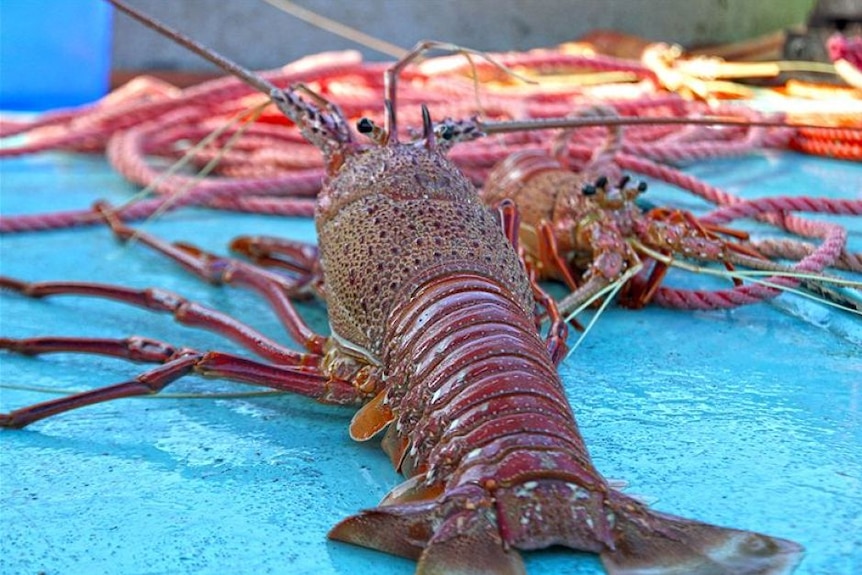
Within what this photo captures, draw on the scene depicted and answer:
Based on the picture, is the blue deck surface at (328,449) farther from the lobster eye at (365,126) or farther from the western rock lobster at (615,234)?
the lobster eye at (365,126)

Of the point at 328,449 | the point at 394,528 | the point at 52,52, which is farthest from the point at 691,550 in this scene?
the point at 52,52

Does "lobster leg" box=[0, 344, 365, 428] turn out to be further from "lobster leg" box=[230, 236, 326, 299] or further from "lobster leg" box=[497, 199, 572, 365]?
"lobster leg" box=[230, 236, 326, 299]

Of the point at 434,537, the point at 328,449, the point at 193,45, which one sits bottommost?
the point at 328,449

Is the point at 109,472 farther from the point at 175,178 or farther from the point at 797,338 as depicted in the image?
the point at 175,178

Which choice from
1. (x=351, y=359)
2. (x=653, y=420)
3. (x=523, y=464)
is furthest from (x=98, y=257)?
(x=523, y=464)

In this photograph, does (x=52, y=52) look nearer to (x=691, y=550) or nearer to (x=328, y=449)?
(x=328, y=449)

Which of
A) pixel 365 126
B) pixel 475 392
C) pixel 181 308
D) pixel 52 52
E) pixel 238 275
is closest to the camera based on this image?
pixel 475 392

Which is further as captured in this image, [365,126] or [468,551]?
[365,126]
